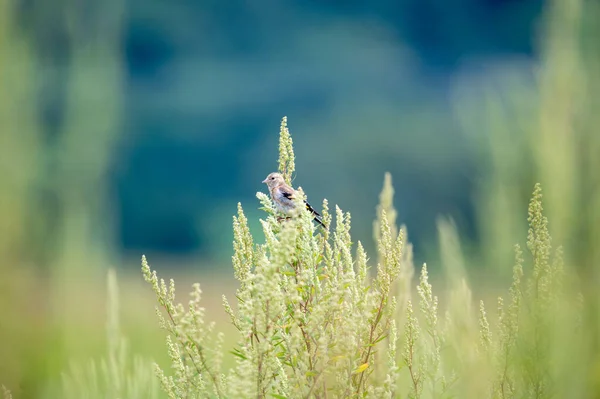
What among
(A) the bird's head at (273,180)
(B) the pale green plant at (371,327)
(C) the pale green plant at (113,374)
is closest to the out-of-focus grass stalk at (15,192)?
(C) the pale green plant at (113,374)

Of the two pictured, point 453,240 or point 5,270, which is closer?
point 5,270

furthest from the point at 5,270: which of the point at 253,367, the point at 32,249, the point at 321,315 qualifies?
the point at 321,315

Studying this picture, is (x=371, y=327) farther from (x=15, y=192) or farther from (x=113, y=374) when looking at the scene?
(x=15, y=192)

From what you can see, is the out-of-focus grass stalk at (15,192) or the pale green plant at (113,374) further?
the pale green plant at (113,374)

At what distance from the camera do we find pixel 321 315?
2129 millimetres

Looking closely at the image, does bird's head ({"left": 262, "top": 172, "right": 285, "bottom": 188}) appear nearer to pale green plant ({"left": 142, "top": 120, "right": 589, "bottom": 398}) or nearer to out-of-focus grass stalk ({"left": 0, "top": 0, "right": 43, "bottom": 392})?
pale green plant ({"left": 142, "top": 120, "right": 589, "bottom": 398})

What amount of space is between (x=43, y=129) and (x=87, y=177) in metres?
0.13

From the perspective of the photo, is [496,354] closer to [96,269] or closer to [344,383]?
[344,383]

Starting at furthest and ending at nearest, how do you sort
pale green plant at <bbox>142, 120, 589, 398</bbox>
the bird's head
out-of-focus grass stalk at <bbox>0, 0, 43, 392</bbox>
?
the bird's head → pale green plant at <bbox>142, 120, 589, 398</bbox> → out-of-focus grass stalk at <bbox>0, 0, 43, 392</bbox>

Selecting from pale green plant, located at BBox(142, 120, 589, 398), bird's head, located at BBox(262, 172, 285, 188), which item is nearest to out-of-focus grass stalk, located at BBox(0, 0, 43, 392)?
pale green plant, located at BBox(142, 120, 589, 398)

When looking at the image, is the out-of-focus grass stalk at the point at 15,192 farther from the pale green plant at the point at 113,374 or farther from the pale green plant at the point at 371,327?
the pale green plant at the point at 371,327

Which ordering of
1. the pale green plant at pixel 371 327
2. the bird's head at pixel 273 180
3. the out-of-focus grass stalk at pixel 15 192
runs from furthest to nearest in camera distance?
the bird's head at pixel 273 180 → the pale green plant at pixel 371 327 → the out-of-focus grass stalk at pixel 15 192

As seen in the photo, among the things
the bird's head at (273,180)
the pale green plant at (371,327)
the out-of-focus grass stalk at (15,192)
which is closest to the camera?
the out-of-focus grass stalk at (15,192)

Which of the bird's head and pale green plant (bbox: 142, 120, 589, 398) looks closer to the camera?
pale green plant (bbox: 142, 120, 589, 398)
